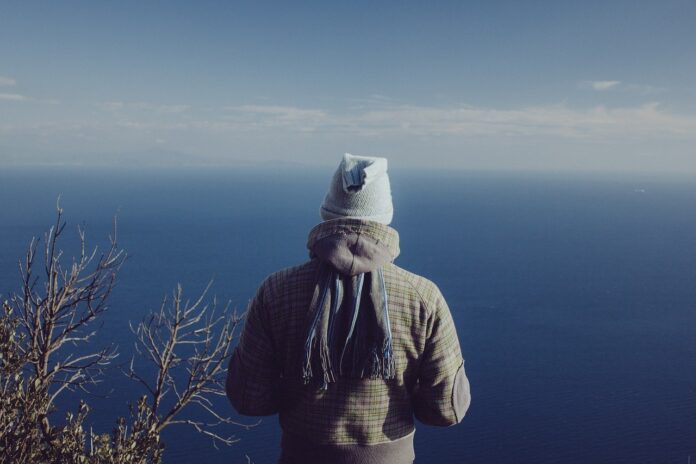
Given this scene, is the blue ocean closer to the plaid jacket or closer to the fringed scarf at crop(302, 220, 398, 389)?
the plaid jacket

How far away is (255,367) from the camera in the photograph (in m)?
1.88

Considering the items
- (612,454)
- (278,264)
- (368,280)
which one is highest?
(368,280)

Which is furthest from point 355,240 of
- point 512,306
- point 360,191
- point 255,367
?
point 512,306

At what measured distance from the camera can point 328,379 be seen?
1796mm

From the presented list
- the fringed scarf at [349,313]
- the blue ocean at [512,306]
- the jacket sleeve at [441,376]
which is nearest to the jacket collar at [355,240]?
the fringed scarf at [349,313]

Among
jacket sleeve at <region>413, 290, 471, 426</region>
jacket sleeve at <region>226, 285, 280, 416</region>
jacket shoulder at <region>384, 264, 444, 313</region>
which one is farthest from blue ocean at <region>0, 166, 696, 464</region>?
jacket shoulder at <region>384, 264, 444, 313</region>

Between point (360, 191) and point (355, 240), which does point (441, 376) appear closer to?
point (355, 240)

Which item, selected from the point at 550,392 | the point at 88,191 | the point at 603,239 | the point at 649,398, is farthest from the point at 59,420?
the point at 88,191

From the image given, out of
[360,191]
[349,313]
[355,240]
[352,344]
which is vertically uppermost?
[360,191]

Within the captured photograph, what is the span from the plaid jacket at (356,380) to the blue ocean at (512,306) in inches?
61.1

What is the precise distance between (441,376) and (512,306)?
2280 inches

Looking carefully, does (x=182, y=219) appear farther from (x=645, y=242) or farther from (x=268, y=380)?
(x=268, y=380)

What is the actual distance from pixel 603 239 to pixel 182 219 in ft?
280

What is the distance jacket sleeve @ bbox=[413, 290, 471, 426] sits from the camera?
1812 millimetres
